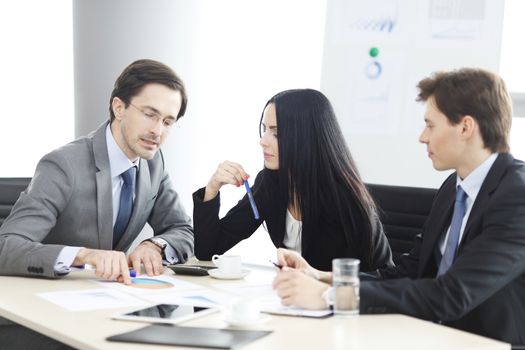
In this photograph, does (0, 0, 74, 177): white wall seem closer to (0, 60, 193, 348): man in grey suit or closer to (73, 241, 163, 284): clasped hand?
(0, 60, 193, 348): man in grey suit

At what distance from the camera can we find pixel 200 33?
4.39m

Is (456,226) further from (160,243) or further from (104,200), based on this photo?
(104,200)

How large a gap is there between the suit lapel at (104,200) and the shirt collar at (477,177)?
1249 mm

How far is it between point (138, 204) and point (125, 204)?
0.05 m

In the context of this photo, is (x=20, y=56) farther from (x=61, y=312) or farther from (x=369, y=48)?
(x=61, y=312)

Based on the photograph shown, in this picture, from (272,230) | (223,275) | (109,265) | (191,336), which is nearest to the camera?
(191,336)

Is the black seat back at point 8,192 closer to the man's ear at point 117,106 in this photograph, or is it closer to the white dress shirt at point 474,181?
the man's ear at point 117,106

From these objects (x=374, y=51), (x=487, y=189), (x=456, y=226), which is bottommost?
(x=456, y=226)

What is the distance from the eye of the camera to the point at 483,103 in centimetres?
213

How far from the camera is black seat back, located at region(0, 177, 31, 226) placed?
3174mm

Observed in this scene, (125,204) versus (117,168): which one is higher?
(117,168)

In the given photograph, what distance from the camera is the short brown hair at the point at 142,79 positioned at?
292cm

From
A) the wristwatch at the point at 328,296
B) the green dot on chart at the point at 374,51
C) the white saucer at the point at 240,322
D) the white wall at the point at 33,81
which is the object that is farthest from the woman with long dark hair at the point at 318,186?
the white wall at the point at 33,81

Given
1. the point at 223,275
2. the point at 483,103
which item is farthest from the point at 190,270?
the point at 483,103
